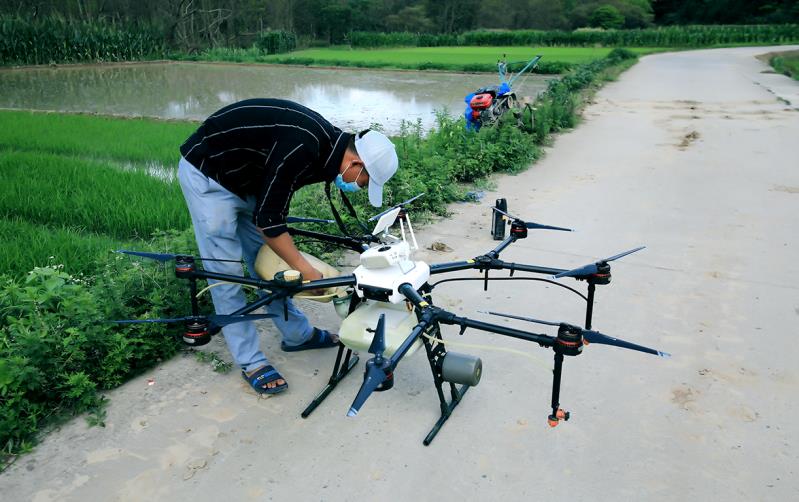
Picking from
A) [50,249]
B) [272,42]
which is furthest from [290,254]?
[272,42]

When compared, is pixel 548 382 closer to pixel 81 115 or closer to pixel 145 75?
pixel 81 115

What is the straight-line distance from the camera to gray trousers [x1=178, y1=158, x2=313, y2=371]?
8.68 feet

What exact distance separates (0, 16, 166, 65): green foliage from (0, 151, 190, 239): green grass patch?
826 inches

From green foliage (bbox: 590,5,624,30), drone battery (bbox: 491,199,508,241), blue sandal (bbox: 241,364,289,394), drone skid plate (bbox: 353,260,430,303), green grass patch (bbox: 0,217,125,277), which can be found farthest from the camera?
green foliage (bbox: 590,5,624,30)

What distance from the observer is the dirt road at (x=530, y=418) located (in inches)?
89.2

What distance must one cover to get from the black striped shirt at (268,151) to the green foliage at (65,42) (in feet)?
83.9

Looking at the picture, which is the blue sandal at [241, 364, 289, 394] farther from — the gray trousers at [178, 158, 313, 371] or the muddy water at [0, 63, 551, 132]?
the muddy water at [0, 63, 551, 132]

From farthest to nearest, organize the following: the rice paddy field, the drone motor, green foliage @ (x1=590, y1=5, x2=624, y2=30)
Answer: green foliage @ (x1=590, y1=5, x2=624, y2=30) < the rice paddy field < the drone motor

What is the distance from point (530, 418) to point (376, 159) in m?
1.35

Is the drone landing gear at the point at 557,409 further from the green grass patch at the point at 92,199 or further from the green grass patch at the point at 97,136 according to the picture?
the green grass patch at the point at 97,136

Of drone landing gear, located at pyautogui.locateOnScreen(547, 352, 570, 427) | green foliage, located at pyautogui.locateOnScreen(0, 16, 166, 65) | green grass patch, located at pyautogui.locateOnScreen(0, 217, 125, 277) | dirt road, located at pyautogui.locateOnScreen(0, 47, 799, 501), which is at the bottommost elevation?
dirt road, located at pyautogui.locateOnScreen(0, 47, 799, 501)

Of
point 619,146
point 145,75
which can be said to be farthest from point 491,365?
point 145,75

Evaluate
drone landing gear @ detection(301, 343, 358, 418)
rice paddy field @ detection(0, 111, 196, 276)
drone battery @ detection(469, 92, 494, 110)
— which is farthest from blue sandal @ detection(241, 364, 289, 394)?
drone battery @ detection(469, 92, 494, 110)

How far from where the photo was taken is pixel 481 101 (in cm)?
812
